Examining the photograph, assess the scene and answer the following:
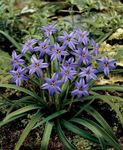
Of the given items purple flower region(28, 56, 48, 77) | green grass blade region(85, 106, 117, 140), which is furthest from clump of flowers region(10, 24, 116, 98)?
green grass blade region(85, 106, 117, 140)

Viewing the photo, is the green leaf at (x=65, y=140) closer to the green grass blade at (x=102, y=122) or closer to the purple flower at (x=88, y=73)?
the green grass blade at (x=102, y=122)

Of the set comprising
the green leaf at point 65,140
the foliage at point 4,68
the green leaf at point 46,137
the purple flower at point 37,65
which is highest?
the purple flower at point 37,65

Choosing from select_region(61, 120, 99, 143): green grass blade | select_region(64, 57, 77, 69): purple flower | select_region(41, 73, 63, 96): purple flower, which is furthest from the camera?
select_region(61, 120, 99, 143): green grass blade

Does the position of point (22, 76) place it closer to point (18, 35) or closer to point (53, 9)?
point (18, 35)

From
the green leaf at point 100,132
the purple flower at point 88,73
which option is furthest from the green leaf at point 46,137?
the purple flower at point 88,73

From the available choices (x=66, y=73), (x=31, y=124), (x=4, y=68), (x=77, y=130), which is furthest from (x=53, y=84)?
(x=4, y=68)

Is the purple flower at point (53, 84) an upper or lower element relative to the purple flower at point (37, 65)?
lower

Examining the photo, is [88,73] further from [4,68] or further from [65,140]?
[4,68]

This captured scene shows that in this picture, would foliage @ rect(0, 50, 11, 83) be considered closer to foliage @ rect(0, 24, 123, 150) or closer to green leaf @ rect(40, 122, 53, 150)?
foliage @ rect(0, 24, 123, 150)
